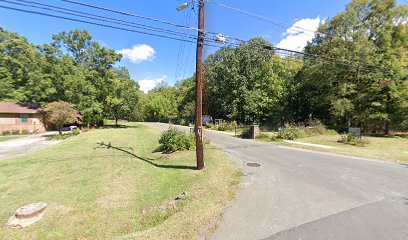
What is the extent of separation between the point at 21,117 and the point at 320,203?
37194 mm

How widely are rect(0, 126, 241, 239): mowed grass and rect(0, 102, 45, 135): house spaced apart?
72.4 ft

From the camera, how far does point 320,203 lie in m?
5.26

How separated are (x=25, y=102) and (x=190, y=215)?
4081 cm

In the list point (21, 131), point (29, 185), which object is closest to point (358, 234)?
point (29, 185)

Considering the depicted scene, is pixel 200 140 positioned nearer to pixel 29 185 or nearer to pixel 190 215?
pixel 190 215

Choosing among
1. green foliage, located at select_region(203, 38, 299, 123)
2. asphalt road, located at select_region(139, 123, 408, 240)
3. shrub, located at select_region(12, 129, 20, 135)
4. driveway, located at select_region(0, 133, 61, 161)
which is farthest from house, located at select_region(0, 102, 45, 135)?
asphalt road, located at select_region(139, 123, 408, 240)

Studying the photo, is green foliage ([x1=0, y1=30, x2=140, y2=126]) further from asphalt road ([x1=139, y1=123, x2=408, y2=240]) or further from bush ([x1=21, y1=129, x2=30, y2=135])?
asphalt road ([x1=139, y1=123, x2=408, y2=240])

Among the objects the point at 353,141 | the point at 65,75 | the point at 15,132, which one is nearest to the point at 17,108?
the point at 15,132

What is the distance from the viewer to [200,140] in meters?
8.45

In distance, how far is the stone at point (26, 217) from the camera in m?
4.98

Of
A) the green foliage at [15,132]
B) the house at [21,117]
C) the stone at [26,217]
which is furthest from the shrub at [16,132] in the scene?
the stone at [26,217]

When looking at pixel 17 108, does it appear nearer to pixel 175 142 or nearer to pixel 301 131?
pixel 175 142

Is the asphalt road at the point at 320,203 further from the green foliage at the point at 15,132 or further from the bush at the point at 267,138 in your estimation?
the green foliage at the point at 15,132

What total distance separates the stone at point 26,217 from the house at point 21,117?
100ft
